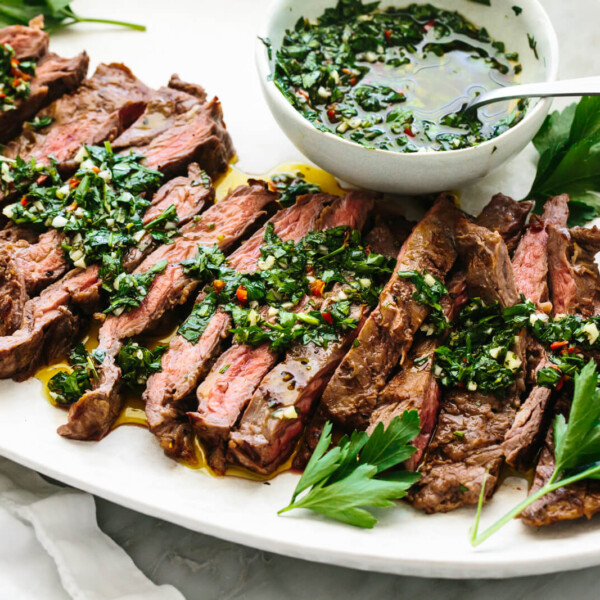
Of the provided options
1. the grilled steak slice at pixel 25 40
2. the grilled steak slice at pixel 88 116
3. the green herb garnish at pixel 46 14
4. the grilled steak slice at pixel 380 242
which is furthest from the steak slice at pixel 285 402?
the green herb garnish at pixel 46 14

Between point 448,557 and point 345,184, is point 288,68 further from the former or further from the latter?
point 448,557

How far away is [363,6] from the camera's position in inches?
202

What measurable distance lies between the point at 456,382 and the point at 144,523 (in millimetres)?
1868

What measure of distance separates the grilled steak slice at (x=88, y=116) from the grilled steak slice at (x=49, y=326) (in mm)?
928

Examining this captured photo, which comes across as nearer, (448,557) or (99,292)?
(448,557)

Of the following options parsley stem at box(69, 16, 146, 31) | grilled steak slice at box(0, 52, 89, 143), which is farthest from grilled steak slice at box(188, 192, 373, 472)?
parsley stem at box(69, 16, 146, 31)

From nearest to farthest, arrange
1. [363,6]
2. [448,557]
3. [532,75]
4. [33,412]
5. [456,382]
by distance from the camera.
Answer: [448,557], [456,382], [33,412], [532,75], [363,6]

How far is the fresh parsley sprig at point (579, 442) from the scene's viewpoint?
3412 millimetres

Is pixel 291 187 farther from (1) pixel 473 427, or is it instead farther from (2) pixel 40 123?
(1) pixel 473 427

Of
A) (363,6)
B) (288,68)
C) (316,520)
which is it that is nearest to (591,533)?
(316,520)

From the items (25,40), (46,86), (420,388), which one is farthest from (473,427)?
(25,40)

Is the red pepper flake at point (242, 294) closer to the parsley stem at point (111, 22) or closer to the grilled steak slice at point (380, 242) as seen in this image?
the grilled steak slice at point (380, 242)

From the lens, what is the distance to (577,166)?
4.84 meters

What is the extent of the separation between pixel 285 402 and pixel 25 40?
3.44 meters
